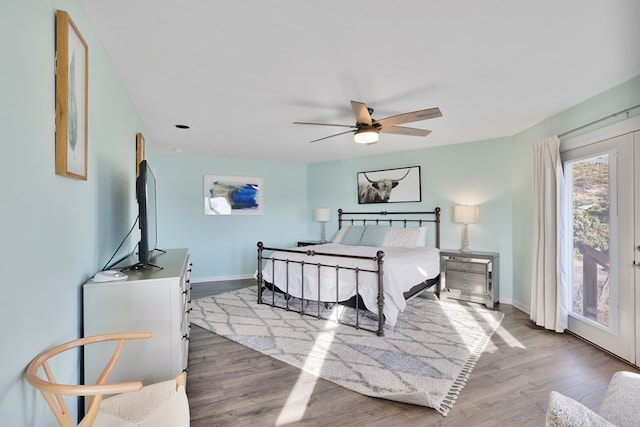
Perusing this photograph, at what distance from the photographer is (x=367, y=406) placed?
2092 mm

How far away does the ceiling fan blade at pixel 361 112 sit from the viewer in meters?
2.66

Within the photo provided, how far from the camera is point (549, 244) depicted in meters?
3.45

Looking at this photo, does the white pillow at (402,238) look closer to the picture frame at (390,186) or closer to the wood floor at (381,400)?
the picture frame at (390,186)

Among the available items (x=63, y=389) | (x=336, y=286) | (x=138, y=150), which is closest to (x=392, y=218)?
(x=336, y=286)

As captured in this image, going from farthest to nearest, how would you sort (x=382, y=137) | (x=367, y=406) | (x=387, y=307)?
(x=382, y=137)
(x=387, y=307)
(x=367, y=406)

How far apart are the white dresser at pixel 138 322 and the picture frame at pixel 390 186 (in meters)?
4.42

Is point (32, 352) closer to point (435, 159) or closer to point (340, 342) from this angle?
point (340, 342)

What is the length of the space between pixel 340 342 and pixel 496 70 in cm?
281

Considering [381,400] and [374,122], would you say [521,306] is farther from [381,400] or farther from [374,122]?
[374,122]

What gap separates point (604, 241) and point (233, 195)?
557cm

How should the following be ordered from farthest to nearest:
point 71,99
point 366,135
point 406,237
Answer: point 406,237 → point 366,135 → point 71,99

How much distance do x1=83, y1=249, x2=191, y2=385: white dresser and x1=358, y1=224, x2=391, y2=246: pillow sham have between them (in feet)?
11.9

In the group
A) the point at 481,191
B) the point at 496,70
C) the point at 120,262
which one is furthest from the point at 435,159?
the point at 120,262

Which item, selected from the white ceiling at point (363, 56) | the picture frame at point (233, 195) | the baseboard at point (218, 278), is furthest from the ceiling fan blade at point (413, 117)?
the baseboard at point (218, 278)
